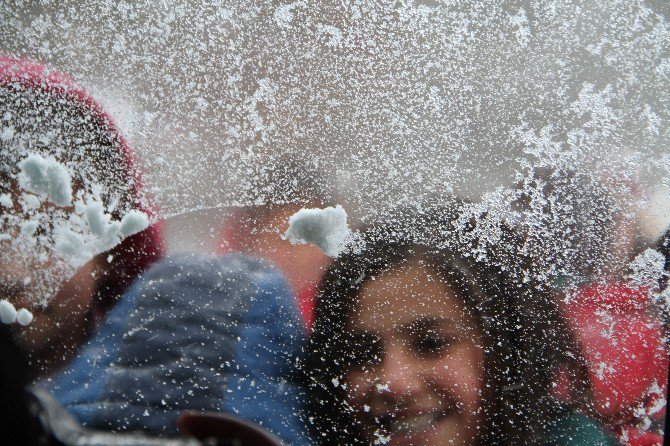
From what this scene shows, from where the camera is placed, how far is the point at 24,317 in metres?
0.73

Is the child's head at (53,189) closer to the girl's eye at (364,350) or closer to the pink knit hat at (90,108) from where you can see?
the pink knit hat at (90,108)

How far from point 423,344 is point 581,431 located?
370 mm

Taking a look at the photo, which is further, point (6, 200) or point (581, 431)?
point (581, 431)

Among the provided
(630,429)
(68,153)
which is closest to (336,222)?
(68,153)

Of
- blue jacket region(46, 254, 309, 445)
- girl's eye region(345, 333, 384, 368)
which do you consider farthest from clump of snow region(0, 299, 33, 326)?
girl's eye region(345, 333, 384, 368)

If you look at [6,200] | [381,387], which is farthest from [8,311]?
[381,387]

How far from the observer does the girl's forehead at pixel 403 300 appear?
76cm

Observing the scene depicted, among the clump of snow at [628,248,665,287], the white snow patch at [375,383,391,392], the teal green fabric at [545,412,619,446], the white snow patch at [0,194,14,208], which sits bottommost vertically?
the white snow patch at [375,383,391,392]

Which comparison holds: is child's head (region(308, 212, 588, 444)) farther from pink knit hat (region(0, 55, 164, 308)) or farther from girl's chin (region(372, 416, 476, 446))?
pink knit hat (region(0, 55, 164, 308))

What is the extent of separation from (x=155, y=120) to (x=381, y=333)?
1.84ft

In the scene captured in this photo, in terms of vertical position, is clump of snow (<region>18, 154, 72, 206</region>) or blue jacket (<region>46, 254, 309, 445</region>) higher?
clump of snow (<region>18, 154, 72, 206</region>)

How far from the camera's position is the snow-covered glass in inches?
28.5

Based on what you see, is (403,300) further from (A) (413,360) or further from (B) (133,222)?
(B) (133,222)

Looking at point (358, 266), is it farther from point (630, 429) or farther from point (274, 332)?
point (630, 429)
